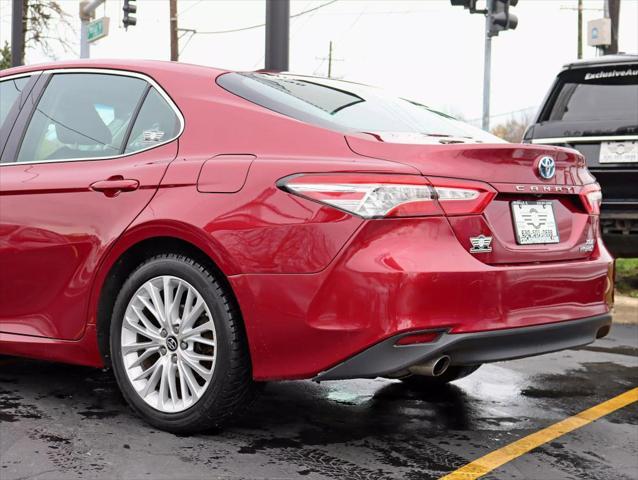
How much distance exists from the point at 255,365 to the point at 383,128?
111 cm

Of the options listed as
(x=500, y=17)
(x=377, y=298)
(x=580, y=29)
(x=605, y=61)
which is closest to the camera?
(x=377, y=298)

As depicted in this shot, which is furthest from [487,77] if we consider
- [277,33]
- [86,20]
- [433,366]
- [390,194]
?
[433,366]

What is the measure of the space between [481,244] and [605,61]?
515 centimetres

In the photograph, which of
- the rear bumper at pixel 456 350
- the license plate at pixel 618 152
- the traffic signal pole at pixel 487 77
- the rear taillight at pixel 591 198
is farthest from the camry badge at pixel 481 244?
the traffic signal pole at pixel 487 77

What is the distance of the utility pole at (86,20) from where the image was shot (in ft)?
62.8

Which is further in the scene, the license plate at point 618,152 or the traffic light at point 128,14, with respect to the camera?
the traffic light at point 128,14

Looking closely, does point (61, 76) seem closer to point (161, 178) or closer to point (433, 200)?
point (161, 178)

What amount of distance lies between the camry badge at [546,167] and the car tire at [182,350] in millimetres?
1365

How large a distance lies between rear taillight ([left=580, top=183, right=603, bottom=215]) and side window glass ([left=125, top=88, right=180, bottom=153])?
5.86 ft

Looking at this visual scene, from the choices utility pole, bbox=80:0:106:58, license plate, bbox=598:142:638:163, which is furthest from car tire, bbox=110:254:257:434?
utility pole, bbox=80:0:106:58

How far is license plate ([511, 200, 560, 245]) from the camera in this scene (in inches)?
145

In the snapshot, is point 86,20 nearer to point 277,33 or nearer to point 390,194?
point 277,33

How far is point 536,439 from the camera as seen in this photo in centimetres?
→ 398

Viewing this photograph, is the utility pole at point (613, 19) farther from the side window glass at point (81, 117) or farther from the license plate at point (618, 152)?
the side window glass at point (81, 117)
